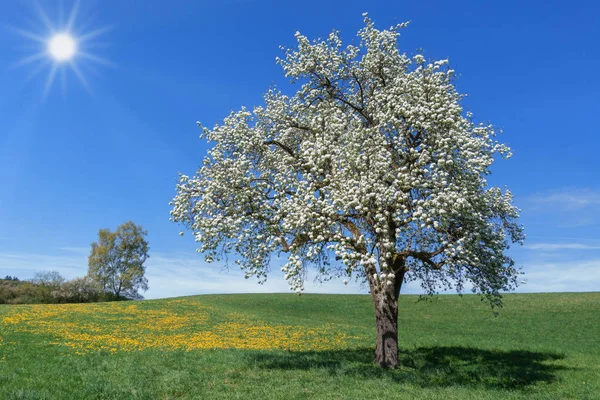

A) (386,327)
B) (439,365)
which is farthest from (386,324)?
(439,365)

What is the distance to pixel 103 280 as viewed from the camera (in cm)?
8169

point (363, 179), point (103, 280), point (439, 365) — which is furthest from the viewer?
point (103, 280)

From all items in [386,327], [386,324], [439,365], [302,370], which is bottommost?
[439,365]

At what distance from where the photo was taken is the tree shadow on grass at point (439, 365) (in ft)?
65.0

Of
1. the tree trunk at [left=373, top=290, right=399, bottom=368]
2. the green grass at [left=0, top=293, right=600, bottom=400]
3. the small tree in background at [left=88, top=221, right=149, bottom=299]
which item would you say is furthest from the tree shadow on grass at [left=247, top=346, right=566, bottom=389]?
the small tree in background at [left=88, top=221, right=149, bottom=299]

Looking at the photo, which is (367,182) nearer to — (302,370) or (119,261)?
(302,370)

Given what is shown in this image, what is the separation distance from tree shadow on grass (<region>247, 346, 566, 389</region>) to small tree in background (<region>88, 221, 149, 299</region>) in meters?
64.1

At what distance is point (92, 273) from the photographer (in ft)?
268

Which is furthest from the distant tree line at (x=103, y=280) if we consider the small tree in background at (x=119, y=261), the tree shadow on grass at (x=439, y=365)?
the tree shadow on grass at (x=439, y=365)

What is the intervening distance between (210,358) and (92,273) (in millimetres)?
67964

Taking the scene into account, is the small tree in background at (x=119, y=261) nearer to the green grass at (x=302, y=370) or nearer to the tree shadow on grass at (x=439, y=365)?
the green grass at (x=302, y=370)

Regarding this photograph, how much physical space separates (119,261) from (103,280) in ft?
14.0

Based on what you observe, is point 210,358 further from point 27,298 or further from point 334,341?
point 27,298

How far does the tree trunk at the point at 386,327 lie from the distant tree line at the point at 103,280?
2711 inches
